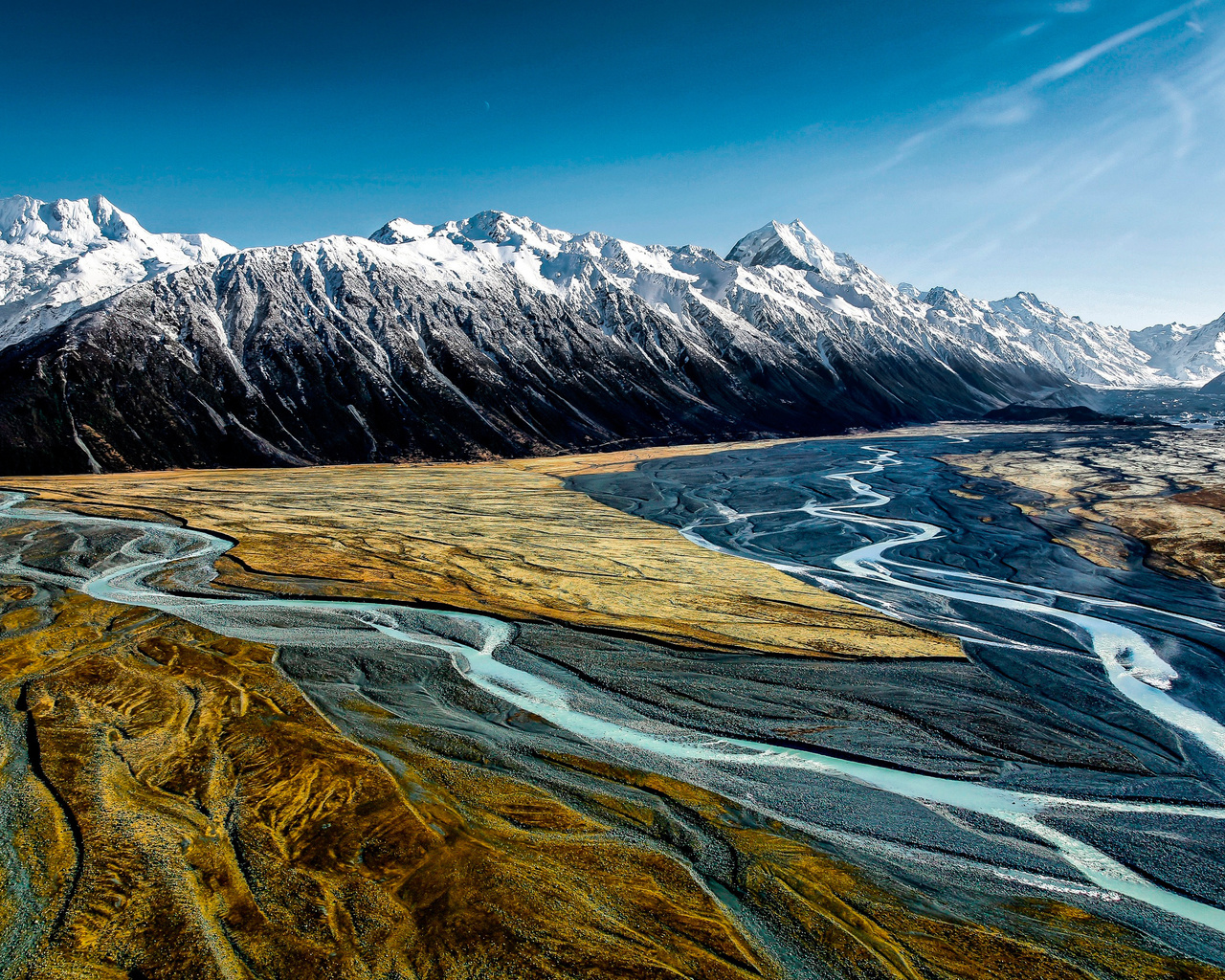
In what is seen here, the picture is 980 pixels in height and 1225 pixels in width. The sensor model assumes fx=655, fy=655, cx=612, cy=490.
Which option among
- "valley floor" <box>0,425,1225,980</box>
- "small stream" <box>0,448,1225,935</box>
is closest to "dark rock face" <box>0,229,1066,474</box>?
"small stream" <box>0,448,1225,935</box>

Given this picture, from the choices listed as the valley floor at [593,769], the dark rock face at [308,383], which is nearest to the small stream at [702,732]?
the valley floor at [593,769]

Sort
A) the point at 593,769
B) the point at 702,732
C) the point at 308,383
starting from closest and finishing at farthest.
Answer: the point at 593,769, the point at 702,732, the point at 308,383

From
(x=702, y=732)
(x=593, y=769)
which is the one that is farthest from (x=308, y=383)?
(x=593, y=769)

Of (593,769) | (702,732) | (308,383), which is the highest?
(308,383)

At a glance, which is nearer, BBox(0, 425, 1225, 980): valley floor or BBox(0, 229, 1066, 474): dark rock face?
BBox(0, 425, 1225, 980): valley floor

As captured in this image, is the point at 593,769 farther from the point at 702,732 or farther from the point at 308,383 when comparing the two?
the point at 308,383

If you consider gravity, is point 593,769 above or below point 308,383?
below

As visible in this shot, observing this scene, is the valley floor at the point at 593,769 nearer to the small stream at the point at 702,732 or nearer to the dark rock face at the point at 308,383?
the small stream at the point at 702,732

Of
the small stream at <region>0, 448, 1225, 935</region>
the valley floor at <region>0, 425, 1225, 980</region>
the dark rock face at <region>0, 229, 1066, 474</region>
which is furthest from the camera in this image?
the dark rock face at <region>0, 229, 1066, 474</region>

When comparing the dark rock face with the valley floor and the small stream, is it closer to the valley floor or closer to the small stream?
the small stream

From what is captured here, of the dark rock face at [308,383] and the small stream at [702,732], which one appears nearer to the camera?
the small stream at [702,732]

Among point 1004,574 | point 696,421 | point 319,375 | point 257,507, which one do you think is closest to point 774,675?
point 1004,574

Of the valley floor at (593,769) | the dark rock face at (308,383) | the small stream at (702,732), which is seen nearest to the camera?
the valley floor at (593,769)
